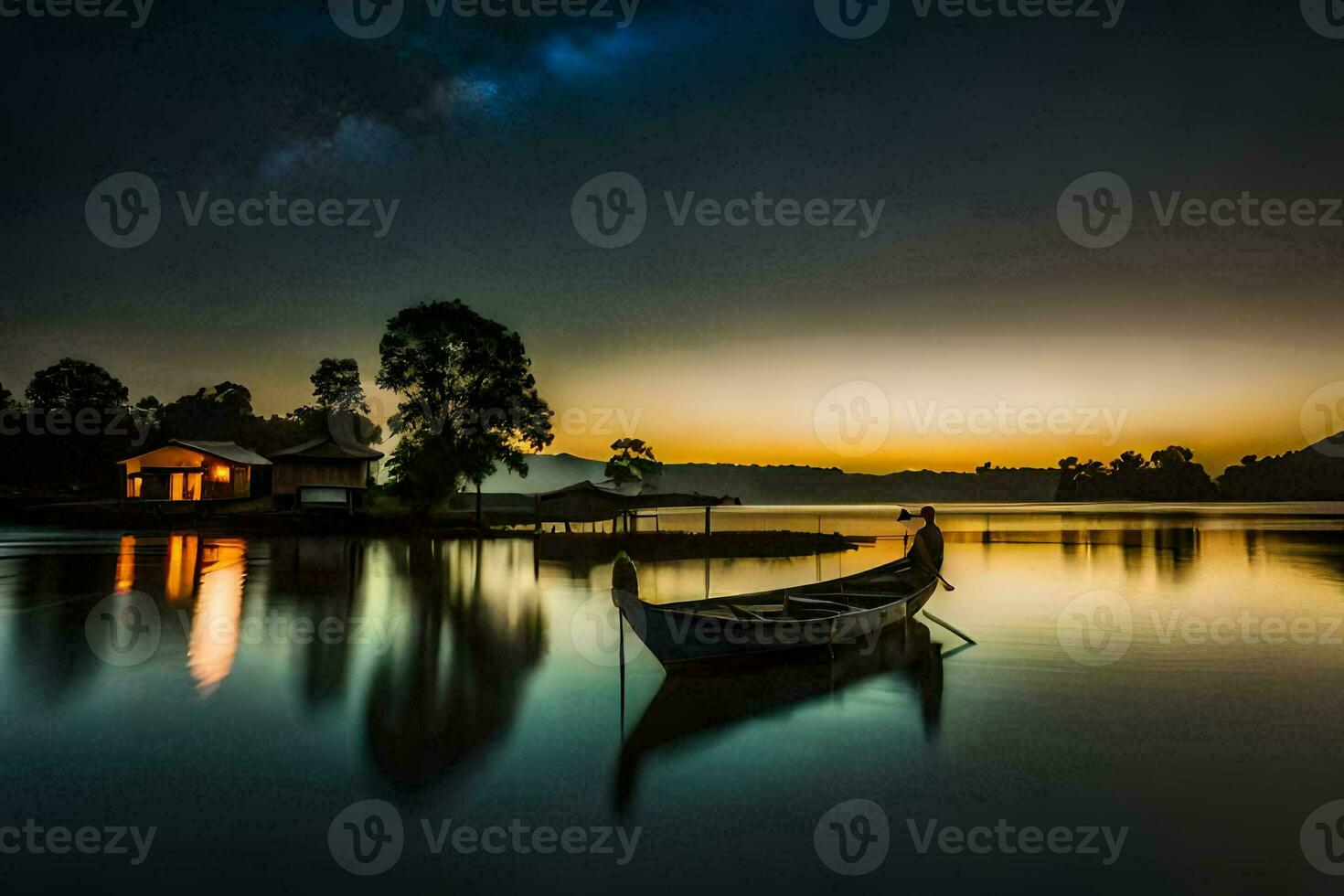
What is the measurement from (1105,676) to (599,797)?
10140 millimetres

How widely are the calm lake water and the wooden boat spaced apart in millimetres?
590

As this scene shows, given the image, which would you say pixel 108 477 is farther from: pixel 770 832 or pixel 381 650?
pixel 770 832

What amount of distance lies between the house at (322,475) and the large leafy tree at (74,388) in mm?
26371

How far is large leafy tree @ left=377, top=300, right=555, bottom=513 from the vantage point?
160 feet

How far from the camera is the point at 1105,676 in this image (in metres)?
14.6

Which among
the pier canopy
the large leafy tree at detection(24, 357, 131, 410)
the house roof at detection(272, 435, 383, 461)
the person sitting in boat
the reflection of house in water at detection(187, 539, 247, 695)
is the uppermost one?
the large leafy tree at detection(24, 357, 131, 410)

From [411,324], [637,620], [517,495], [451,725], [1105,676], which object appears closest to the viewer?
[451,725]

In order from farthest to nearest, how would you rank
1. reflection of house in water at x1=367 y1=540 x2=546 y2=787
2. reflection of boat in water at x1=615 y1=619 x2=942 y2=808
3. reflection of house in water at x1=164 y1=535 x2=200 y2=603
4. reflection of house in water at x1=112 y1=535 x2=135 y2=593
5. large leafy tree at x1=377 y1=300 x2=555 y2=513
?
large leafy tree at x1=377 y1=300 x2=555 y2=513 → reflection of house in water at x1=112 y1=535 x2=135 y2=593 → reflection of house in water at x1=164 y1=535 x2=200 y2=603 → reflection of boat in water at x1=615 y1=619 x2=942 y2=808 → reflection of house in water at x1=367 y1=540 x2=546 y2=787

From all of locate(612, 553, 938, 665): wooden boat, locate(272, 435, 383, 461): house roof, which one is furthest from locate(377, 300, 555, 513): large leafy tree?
locate(612, 553, 938, 665): wooden boat

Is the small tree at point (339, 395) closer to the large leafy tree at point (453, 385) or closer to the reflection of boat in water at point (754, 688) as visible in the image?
the large leafy tree at point (453, 385)

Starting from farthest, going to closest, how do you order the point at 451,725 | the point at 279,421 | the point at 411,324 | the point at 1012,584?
the point at 279,421, the point at 411,324, the point at 1012,584, the point at 451,725

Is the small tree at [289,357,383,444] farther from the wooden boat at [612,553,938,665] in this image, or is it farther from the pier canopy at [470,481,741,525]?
the wooden boat at [612,553,938,665]

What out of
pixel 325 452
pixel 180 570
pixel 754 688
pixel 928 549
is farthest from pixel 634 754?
pixel 325 452

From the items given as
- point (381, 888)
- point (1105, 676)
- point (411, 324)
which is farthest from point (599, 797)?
point (411, 324)
